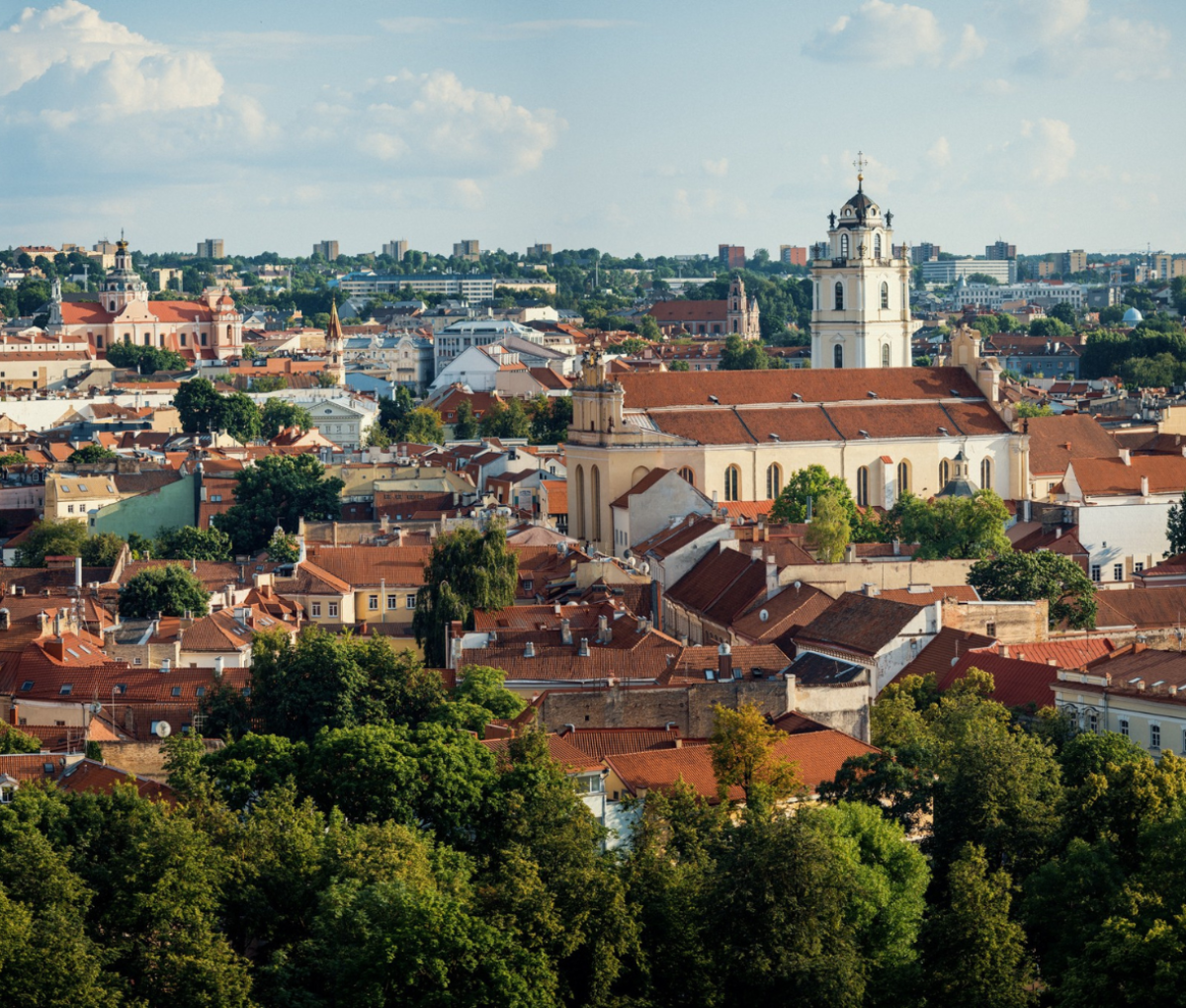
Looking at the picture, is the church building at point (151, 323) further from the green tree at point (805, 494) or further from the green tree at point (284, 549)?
the green tree at point (805, 494)

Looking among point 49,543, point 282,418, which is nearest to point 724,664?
point 49,543

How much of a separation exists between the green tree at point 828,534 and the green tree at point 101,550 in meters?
18.8

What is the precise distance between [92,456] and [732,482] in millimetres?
25424

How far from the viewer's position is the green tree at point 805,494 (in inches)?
2484

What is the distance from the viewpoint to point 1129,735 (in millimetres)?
35812

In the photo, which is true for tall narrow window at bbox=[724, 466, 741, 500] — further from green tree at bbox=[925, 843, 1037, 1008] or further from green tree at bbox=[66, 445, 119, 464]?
green tree at bbox=[925, 843, 1037, 1008]

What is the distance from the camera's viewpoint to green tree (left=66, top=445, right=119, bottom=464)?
7975 centimetres

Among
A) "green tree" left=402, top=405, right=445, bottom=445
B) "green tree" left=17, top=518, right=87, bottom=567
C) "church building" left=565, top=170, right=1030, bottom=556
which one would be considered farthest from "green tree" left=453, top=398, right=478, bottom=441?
"green tree" left=17, top=518, right=87, bottom=567

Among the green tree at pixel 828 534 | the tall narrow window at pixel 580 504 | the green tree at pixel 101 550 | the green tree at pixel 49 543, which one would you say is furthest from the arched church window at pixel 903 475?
the green tree at pixel 49 543

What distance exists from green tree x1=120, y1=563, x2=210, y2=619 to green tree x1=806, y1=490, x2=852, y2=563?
15.1m

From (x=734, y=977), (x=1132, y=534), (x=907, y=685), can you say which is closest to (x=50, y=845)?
(x=734, y=977)

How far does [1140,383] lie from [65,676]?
96.3m

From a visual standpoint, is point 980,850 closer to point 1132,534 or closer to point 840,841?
point 840,841

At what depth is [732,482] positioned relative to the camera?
68000 millimetres
